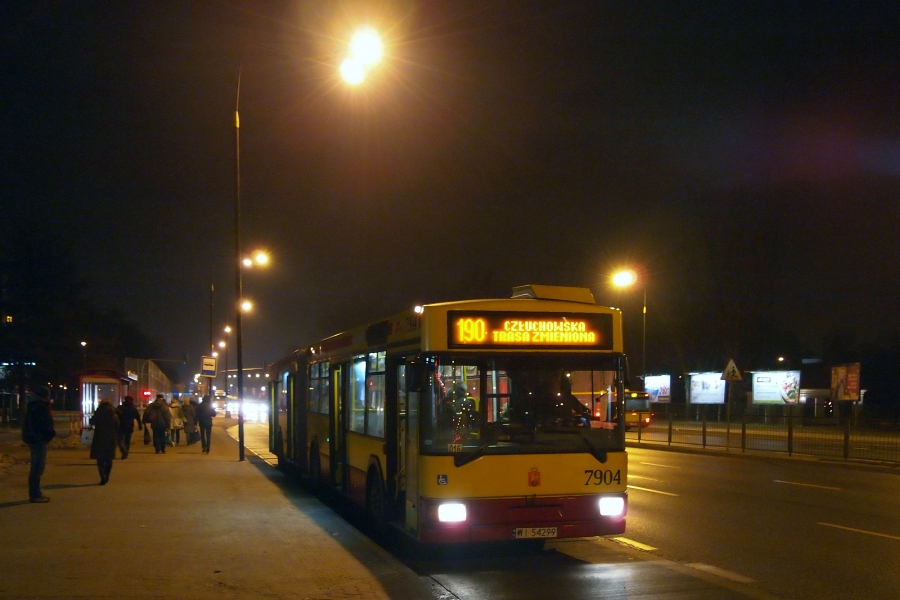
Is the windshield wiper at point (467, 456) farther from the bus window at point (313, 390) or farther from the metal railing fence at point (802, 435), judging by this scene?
the metal railing fence at point (802, 435)


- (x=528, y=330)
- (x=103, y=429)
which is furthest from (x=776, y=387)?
(x=528, y=330)

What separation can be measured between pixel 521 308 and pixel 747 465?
693 inches

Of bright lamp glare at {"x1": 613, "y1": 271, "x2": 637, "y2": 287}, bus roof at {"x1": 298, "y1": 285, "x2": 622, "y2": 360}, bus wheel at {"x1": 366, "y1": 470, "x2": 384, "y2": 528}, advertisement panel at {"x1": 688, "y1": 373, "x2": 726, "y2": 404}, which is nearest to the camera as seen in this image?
bus roof at {"x1": 298, "y1": 285, "x2": 622, "y2": 360}

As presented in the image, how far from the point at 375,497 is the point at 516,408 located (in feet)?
10.9

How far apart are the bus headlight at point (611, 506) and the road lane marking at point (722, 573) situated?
97cm

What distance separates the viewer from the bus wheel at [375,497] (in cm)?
1190

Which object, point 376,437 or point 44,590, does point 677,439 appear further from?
point 44,590

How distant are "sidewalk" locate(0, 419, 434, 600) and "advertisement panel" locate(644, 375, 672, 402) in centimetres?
4690

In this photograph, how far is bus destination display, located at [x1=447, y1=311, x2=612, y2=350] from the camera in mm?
9906

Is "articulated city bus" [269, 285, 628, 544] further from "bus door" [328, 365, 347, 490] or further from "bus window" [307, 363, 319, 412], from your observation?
"bus window" [307, 363, 319, 412]

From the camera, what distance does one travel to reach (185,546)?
10367mm

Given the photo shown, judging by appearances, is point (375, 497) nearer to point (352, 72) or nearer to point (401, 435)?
point (401, 435)

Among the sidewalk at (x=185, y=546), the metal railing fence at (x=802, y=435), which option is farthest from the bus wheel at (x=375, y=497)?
the metal railing fence at (x=802, y=435)

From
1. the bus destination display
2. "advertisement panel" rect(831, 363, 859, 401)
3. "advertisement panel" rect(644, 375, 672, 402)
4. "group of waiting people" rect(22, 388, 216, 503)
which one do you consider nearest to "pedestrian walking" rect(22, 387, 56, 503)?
"group of waiting people" rect(22, 388, 216, 503)
